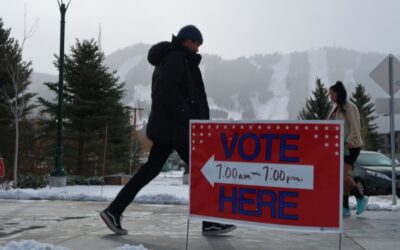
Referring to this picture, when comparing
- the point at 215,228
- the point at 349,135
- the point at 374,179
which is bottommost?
the point at 215,228

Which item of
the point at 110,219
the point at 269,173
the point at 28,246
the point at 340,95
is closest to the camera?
the point at 269,173

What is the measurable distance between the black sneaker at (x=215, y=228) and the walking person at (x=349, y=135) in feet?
8.97

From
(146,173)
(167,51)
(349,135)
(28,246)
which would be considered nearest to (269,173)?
(146,173)

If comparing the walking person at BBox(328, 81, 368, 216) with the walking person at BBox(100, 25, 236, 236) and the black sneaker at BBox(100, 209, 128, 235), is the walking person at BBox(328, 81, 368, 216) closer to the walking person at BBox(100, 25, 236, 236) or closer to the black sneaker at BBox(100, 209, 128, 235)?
the walking person at BBox(100, 25, 236, 236)

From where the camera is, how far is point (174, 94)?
5047 mm

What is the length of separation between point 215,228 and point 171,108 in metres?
1.27

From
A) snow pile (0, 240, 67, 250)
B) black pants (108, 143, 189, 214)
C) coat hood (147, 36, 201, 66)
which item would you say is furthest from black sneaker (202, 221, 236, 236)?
coat hood (147, 36, 201, 66)

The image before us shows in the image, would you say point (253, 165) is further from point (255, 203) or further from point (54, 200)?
point (54, 200)

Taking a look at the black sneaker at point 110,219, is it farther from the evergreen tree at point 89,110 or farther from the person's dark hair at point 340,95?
the evergreen tree at point 89,110

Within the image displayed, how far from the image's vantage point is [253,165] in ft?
13.6

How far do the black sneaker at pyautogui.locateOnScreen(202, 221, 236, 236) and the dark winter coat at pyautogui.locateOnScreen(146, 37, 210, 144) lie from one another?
2.94 feet

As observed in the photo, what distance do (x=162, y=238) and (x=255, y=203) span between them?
144 cm

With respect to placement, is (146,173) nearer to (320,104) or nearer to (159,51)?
(159,51)

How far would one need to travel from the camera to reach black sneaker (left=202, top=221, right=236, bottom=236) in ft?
17.1
